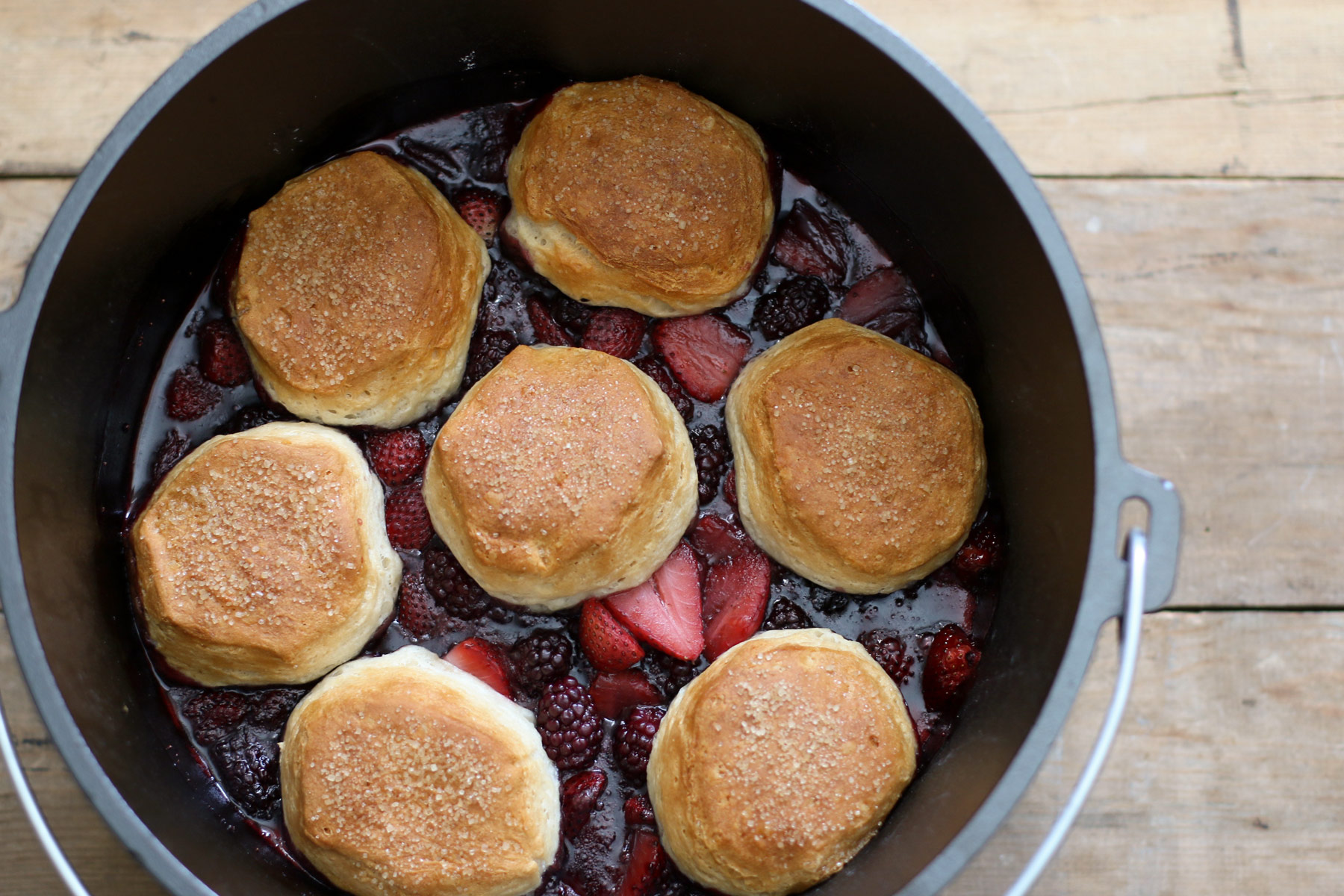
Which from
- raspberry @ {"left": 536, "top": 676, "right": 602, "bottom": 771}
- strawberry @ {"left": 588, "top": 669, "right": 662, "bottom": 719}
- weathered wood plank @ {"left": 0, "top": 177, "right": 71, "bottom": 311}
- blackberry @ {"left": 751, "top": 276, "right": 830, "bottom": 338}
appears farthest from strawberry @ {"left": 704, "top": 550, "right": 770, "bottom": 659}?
weathered wood plank @ {"left": 0, "top": 177, "right": 71, "bottom": 311}

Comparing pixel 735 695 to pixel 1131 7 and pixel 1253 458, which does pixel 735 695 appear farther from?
pixel 1131 7

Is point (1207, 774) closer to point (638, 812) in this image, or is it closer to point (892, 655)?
point (892, 655)

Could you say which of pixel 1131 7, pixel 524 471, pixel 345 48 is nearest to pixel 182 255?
pixel 345 48

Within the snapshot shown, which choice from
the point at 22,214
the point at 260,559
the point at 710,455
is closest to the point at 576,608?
the point at 710,455

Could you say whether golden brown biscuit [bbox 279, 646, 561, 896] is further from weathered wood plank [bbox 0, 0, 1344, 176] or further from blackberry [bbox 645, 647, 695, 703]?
weathered wood plank [bbox 0, 0, 1344, 176]

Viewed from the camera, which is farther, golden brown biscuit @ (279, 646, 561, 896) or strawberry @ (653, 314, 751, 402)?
strawberry @ (653, 314, 751, 402)

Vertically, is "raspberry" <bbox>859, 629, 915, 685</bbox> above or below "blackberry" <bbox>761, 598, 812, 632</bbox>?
below

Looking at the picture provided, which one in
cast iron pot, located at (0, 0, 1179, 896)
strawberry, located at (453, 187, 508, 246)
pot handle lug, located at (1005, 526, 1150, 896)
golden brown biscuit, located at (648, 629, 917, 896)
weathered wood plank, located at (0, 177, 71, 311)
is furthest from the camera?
weathered wood plank, located at (0, 177, 71, 311)
